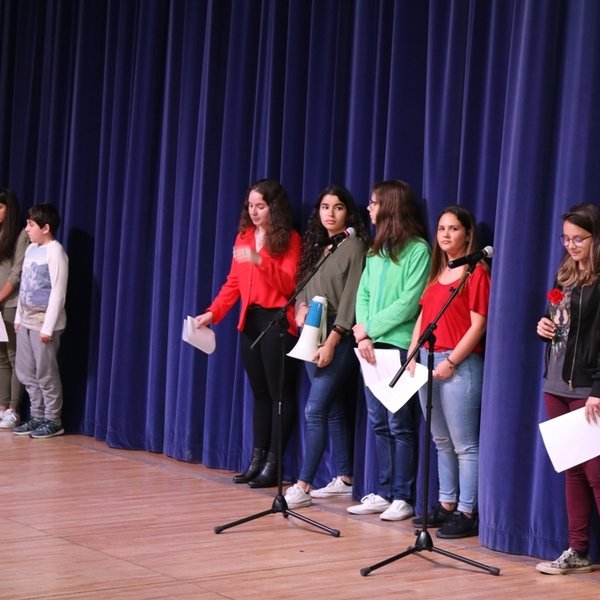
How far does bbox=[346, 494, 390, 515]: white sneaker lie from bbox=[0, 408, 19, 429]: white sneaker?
2.95 m

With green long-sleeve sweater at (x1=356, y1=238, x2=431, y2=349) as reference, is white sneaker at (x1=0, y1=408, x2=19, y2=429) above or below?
below

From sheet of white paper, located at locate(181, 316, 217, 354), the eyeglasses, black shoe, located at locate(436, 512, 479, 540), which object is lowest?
black shoe, located at locate(436, 512, 479, 540)

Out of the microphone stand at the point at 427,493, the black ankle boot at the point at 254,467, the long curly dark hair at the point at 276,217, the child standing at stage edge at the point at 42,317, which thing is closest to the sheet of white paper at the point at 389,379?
the microphone stand at the point at 427,493

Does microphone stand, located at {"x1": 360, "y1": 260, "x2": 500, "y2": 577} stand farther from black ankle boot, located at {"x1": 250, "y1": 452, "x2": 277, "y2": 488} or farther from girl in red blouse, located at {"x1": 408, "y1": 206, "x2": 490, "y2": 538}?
black ankle boot, located at {"x1": 250, "y1": 452, "x2": 277, "y2": 488}

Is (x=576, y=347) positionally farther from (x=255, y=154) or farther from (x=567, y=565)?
(x=255, y=154)

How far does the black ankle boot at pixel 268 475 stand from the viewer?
5.24 meters

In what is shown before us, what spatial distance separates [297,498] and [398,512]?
50 cm

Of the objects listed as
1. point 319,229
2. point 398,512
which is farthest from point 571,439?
point 319,229

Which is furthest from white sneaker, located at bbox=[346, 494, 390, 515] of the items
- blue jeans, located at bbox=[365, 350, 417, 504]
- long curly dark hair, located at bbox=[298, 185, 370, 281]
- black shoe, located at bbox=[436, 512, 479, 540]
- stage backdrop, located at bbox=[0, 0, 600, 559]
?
Answer: long curly dark hair, located at bbox=[298, 185, 370, 281]

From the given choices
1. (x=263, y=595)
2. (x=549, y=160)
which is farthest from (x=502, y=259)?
Answer: (x=263, y=595)

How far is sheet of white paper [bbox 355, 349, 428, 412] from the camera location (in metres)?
4.35

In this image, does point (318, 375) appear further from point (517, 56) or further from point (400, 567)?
point (517, 56)

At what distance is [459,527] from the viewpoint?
4.31 meters

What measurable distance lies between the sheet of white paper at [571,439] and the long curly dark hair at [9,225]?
4244mm
